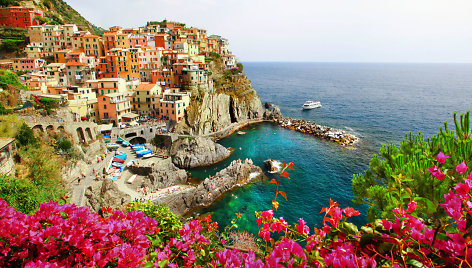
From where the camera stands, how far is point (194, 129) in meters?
45.1

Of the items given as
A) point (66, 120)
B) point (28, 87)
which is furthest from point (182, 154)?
point (28, 87)

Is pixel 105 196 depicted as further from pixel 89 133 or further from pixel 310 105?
pixel 310 105

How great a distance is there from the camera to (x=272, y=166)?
34.1 m

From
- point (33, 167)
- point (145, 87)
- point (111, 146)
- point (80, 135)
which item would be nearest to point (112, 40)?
point (145, 87)

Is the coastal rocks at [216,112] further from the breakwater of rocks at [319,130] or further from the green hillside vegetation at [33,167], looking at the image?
the green hillside vegetation at [33,167]

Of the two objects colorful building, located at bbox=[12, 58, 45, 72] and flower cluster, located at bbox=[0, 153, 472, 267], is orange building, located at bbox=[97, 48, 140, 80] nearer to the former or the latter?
colorful building, located at bbox=[12, 58, 45, 72]

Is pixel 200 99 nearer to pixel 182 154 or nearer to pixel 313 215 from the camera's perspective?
pixel 182 154

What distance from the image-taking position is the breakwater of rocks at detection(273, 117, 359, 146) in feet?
149

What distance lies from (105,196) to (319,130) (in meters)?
40.8

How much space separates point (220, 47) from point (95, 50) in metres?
36.4

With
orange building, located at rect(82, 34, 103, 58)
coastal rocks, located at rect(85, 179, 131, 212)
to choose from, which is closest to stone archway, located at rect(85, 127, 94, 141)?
coastal rocks, located at rect(85, 179, 131, 212)

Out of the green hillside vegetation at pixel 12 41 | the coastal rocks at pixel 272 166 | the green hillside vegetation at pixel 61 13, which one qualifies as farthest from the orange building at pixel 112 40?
the coastal rocks at pixel 272 166

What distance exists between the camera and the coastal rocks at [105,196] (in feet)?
73.2

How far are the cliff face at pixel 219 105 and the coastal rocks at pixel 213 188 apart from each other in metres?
15.8
